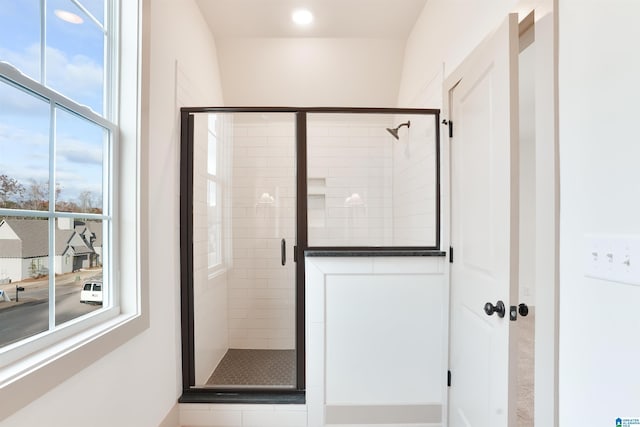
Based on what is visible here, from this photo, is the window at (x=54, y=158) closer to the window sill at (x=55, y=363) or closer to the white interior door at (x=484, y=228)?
the window sill at (x=55, y=363)

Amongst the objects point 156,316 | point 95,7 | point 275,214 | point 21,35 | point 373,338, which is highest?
point 95,7

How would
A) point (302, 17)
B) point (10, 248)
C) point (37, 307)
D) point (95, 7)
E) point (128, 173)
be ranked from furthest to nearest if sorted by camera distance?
1. point (302, 17)
2. point (128, 173)
3. point (95, 7)
4. point (37, 307)
5. point (10, 248)

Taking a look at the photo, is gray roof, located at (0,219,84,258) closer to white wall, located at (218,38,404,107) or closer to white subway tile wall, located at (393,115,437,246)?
white subway tile wall, located at (393,115,437,246)

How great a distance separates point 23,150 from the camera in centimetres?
107

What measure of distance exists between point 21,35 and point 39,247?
669mm

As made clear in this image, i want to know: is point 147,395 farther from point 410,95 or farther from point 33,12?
point 410,95

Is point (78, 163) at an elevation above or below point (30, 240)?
above

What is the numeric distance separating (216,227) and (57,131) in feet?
4.12

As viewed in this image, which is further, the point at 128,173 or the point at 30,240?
the point at 128,173

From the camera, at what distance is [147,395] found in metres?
1.69

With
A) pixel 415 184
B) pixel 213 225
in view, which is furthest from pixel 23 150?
pixel 415 184

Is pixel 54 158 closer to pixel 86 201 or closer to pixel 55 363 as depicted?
pixel 86 201
